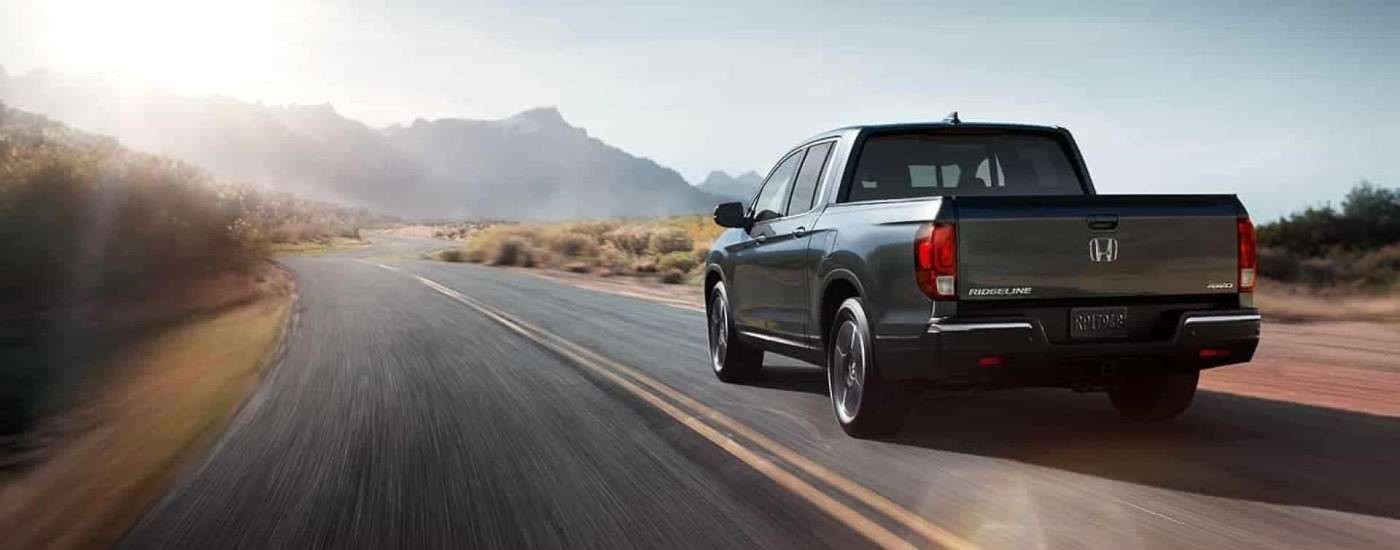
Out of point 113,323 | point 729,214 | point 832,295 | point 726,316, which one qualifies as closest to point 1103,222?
point 832,295

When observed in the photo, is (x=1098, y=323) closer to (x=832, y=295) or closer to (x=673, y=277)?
(x=832, y=295)

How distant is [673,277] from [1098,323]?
29.0 meters

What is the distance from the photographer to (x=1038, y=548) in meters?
4.81

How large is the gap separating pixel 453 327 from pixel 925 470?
11.4m

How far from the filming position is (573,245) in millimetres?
55344

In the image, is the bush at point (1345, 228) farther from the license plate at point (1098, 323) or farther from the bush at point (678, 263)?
the license plate at point (1098, 323)

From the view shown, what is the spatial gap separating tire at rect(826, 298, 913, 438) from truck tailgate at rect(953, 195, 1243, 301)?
86 cm

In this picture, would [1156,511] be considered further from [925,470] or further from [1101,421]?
[1101,421]

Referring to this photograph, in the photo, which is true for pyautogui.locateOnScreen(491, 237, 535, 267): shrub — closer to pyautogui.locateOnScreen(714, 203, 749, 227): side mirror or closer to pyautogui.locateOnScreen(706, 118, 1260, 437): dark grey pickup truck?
pyautogui.locateOnScreen(714, 203, 749, 227): side mirror

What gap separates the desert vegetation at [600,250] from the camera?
41031 mm

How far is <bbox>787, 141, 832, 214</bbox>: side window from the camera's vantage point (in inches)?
344

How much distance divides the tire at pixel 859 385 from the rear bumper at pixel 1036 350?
31cm

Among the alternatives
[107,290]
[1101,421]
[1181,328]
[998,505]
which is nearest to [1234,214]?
[1181,328]

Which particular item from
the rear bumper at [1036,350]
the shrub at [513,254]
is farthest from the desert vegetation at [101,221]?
the shrub at [513,254]
